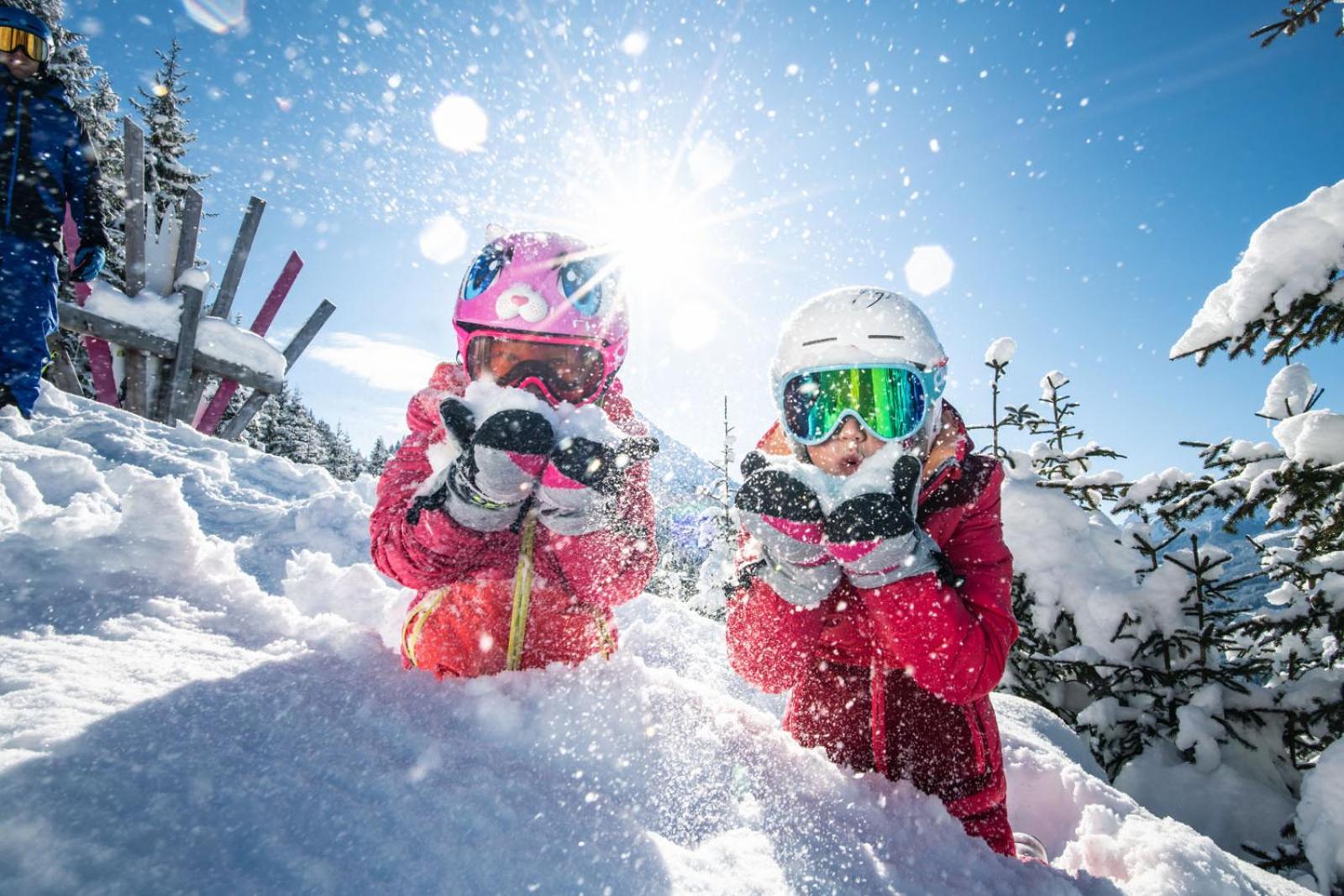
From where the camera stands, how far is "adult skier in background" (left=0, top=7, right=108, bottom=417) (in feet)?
14.8

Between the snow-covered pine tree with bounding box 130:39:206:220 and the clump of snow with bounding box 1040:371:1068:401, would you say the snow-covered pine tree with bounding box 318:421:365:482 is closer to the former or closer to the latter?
the snow-covered pine tree with bounding box 130:39:206:220

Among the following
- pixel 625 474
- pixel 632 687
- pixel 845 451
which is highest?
pixel 845 451

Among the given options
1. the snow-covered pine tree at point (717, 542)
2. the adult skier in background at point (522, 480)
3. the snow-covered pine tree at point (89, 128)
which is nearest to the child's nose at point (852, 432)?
the adult skier in background at point (522, 480)

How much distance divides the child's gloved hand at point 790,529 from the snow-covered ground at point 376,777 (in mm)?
472

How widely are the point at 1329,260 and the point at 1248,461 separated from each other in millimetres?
1286

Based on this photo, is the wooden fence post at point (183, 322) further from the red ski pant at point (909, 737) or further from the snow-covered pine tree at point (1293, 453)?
the snow-covered pine tree at point (1293, 453)

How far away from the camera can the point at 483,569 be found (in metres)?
2.46

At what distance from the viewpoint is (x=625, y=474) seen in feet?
8.33

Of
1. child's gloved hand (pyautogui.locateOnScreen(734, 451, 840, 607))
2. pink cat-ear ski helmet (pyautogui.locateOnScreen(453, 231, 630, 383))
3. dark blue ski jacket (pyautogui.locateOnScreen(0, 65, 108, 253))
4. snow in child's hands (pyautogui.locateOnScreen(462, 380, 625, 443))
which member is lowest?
child's gloved hand (pyautogui.locateOnScreen(734, 451, 840, 607))

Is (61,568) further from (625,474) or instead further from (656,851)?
(656,851)

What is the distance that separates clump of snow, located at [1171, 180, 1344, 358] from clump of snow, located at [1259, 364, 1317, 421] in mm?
1544

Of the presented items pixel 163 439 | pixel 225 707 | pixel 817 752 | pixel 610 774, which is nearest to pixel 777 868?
pixel 610 774

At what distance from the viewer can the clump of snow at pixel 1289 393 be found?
436cm

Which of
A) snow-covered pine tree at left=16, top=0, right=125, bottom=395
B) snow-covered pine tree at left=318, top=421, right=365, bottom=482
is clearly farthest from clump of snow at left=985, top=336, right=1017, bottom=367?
snow-covered pine tree at left=318, top=421, right=365, bottom=482
